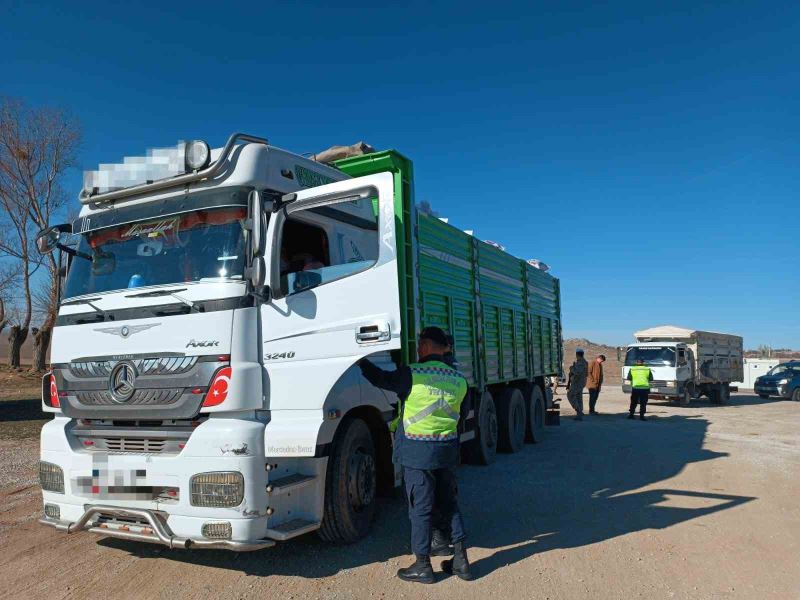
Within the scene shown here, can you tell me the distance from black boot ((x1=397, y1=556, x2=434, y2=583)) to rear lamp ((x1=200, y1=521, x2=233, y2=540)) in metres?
1.24

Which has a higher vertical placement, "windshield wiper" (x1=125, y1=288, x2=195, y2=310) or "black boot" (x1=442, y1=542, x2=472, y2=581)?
"windshield wiper" (x1=125, y1=288, x2=195, y2=310)

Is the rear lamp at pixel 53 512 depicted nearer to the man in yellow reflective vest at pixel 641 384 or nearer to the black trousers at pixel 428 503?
the black trousers at pixel 428 503

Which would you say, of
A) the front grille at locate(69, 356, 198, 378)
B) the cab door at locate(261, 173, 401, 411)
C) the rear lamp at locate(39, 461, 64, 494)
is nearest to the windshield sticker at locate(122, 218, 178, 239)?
the cab door at locate(261, 173, 401, 411)

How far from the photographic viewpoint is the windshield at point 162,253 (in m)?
4.31

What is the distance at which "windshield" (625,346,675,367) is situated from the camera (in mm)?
20328

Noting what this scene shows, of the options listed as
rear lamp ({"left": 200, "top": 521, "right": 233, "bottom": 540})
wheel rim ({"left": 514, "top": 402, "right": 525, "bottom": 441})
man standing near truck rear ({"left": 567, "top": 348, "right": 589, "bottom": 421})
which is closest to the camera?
rear lamp ({"left": 200, "top": 521, "right": 233, "bottom": 540})

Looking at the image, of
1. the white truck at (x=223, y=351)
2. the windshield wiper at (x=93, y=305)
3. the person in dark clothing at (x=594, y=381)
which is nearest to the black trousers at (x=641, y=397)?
the person in dark clothing at (x=594, y=381)

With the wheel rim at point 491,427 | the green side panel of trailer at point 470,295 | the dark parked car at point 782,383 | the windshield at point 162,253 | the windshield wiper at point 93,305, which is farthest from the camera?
the dark parked car at point 782,383

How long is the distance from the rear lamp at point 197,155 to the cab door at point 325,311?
667 millimetres

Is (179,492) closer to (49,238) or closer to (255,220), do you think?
(255,220)

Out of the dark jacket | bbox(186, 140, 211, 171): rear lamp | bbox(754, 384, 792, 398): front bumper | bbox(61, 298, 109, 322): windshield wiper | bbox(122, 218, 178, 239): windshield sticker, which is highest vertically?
bbox(186, 140, 211, 171): rear lamp

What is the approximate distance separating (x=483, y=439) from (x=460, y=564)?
3868 mm

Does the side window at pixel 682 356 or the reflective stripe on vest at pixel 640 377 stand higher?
the side window at pixel 682 356

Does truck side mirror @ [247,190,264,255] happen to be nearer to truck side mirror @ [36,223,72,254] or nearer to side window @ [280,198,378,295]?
side window @ [280,198,378,295]
